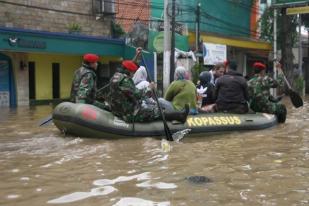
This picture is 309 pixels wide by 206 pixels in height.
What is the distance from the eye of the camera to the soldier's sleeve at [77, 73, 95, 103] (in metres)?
9.71

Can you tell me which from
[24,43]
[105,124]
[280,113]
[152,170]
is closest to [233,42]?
[24,43]

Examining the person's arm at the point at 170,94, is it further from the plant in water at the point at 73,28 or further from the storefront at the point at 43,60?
the plant in water at the point at 73,28

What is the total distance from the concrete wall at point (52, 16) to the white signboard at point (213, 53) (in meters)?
4.55

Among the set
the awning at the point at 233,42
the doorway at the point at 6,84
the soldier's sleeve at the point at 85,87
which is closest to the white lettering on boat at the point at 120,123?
the soldier's sleeve at the point at 85,87

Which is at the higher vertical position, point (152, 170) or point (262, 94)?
point (262, 94)

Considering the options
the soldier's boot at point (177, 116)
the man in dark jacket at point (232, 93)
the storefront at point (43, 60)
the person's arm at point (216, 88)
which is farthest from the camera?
the storefront at point (43, 60)

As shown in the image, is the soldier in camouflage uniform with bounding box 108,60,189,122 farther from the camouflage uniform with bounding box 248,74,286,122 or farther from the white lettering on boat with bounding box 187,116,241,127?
the camouflage uniform with bounding box 248,74,286,122

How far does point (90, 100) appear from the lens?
9945 mm

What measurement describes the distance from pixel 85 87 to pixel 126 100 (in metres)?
0.89

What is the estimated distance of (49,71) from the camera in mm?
22078

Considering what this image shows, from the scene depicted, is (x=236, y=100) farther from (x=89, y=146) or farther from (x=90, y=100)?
(x=89, y=146)

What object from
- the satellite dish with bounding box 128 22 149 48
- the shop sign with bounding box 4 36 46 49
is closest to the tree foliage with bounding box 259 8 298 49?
the satellite dish with bounding box 128 22 149 48

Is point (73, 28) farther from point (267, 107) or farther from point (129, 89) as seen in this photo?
point (129, 89)

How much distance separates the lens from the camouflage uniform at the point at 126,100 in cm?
943
